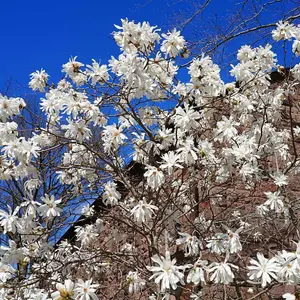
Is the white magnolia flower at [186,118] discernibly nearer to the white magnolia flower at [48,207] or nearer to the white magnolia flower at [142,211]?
the white magnolia flower at [142,211]

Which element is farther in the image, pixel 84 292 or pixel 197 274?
pixel 197 274

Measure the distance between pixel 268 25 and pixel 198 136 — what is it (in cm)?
179

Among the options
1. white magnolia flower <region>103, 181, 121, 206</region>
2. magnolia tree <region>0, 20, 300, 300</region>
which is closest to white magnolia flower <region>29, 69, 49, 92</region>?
magnolia tree <region>0, 20, 300, 300</region>

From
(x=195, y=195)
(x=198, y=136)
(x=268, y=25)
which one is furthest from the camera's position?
(x=268, y=25)

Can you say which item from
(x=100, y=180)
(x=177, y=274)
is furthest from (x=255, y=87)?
(x=177, y=274)

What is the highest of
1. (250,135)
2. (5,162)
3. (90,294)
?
(250,135)

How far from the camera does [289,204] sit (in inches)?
122

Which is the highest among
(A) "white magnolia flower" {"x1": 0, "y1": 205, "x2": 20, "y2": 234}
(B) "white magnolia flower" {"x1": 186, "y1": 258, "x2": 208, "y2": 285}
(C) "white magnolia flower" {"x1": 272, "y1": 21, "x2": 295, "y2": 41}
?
(C) "white magnolia flower" {"x1": 272, "y1": 21, "x2": 295, "y2": 41}

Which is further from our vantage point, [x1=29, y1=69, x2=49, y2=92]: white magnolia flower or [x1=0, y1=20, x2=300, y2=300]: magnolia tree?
[x1=29, y1=69, x2=49, y2=92]: white magnolia flower

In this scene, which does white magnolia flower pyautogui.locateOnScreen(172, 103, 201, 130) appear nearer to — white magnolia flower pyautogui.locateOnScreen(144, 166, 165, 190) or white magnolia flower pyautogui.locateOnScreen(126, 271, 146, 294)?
white magnolia flower pyautogui.locateOnScreen(144, 166, 165, 190)

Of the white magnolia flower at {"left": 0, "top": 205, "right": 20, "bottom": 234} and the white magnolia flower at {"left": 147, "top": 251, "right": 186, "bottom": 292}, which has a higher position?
the white magnolia flower at {"left": 0, "top": 205, "right": 20, "bottom": 234}

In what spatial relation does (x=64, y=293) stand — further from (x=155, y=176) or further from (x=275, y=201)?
(x=275, y=201)

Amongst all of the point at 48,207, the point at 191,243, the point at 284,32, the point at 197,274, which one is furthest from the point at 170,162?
the point at 284,32

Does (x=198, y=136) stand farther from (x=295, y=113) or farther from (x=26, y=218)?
(x=295, y=113)
